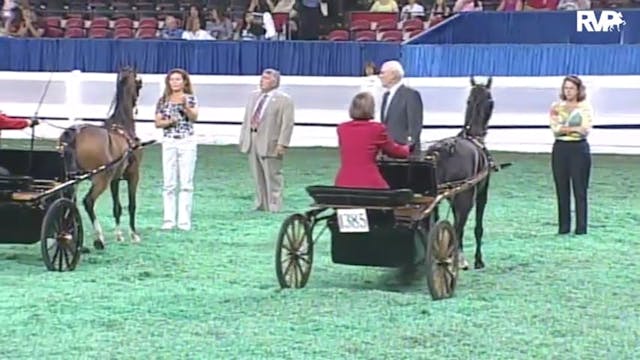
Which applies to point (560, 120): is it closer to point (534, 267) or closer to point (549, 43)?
point (534, 267)

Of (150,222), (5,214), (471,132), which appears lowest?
(150,222)

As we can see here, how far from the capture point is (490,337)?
727 cm

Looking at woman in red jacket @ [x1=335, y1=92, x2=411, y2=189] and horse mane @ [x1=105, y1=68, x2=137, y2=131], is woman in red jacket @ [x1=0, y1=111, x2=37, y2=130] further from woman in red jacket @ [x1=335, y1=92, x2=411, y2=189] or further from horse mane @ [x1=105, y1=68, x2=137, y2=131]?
woman in red jacket @ [x1=335, y1=92, x2=411, y2=189]

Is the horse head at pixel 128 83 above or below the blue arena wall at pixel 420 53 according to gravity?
above

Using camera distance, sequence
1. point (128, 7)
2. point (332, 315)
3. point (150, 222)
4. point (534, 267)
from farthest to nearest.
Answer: point (128, 7) → point (150, 222) → point (534, 267) → point (332, 315)

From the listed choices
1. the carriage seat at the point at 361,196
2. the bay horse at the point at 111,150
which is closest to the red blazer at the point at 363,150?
the carriage seat at the point at 361,196

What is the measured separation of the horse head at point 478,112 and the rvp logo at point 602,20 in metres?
12.1

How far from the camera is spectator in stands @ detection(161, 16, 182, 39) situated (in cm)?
2492

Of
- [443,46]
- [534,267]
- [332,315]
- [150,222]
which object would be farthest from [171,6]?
[332,315]

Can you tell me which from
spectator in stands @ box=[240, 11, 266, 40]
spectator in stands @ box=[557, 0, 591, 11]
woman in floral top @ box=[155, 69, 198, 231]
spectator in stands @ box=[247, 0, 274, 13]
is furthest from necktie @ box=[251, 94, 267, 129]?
spectator in stands @ box=[247, 0, 274, 13]

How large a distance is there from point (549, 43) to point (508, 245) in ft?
36.6

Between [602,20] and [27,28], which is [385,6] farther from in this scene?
[27,28]

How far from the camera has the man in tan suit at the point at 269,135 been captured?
14273mm

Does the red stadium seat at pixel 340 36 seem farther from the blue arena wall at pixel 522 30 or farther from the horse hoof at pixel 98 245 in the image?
the horse hoof at pixel 98 245
